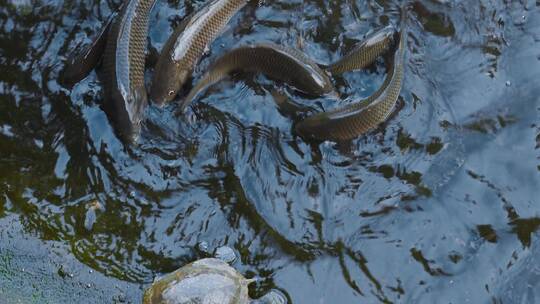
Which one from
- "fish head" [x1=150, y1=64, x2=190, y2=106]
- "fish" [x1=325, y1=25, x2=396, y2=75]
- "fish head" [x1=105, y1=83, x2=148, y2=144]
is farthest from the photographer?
"fish" [x1=325, y1=25, x2=396, y2=75]

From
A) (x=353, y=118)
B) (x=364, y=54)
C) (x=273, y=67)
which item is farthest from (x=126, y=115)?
(x=364, y=54)

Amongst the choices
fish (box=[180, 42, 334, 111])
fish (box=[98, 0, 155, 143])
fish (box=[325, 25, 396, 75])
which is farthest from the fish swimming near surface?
fish (box=[325, 25, 396, 75])

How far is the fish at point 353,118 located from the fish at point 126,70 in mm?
1069

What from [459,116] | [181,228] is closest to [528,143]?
[459,116]

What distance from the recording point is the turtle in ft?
12.1

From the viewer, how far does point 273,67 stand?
189 inches

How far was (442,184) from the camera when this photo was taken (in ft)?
14.6

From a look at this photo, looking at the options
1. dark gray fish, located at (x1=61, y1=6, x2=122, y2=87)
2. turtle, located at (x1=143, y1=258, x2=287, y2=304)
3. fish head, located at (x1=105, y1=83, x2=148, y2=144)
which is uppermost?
dark gray fish, located at (x1=61, y1=6, x2=122, y2=87)

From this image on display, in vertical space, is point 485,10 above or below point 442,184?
above

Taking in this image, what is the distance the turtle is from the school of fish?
41.0 inches

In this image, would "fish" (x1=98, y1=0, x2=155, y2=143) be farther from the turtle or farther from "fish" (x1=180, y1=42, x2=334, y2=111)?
the turtle

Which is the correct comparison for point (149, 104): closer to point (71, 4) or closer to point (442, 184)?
point (71, 4)

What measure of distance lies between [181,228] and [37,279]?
86 cm

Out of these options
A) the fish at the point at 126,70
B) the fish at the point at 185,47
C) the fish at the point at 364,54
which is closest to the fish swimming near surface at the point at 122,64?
the fish at the point at 126,70
